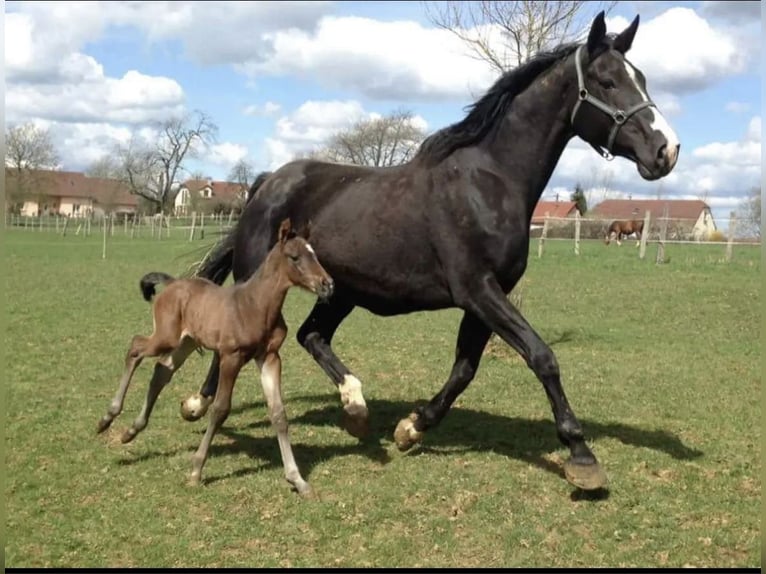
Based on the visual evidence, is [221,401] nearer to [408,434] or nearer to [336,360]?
[336,360]

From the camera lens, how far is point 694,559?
450 centimetres

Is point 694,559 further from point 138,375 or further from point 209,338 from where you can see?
point 138,375

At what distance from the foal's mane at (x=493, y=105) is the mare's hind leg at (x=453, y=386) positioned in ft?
4.55

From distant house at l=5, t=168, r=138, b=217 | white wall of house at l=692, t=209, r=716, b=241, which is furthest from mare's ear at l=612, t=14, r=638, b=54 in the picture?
distant house at l=5, t=168, r=138, b=217

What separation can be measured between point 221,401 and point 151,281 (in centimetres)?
133

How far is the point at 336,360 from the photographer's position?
263 inches

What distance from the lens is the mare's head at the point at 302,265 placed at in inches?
206

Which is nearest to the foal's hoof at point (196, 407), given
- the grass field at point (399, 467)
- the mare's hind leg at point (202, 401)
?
the mare's hind leg at point (202, 401)

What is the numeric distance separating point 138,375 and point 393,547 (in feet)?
19.2

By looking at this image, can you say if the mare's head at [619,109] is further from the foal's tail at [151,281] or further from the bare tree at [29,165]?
the bare tree at [29,165]

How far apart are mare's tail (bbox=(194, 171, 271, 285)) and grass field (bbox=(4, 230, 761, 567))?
1416 mm

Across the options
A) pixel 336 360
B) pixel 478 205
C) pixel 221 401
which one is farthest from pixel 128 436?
pixel 478 205

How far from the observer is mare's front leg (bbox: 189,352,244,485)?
216 inches

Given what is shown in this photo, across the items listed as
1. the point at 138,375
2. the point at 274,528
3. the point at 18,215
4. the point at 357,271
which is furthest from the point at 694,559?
the point at 18,215
